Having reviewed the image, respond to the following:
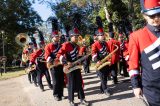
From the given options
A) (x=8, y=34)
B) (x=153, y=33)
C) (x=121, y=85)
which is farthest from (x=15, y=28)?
(x=153, y=33)

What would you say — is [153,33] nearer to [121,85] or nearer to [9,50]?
[121,85]

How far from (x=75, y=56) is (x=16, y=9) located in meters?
42.7

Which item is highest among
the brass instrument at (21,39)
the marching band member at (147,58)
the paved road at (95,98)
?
the brass instrument at (21,39)

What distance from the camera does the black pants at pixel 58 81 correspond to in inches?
508

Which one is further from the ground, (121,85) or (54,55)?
(54,55)

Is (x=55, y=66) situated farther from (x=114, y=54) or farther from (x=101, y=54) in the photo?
(x=114, y=54)

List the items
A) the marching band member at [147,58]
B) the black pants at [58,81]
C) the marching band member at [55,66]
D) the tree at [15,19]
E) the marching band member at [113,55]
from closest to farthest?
the marching band member at [147,58], the marching band member at [55,66], the black pants at [58,81], the marching band member at [113,55], the tree at [15,19]

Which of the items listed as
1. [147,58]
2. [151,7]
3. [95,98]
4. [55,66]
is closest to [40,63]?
[55,66]

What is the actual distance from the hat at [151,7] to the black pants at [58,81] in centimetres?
797

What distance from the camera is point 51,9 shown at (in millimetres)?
56406

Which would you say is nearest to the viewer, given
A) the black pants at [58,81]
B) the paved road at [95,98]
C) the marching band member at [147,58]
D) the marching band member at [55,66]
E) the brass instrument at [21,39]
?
the marching band member at [147,58]

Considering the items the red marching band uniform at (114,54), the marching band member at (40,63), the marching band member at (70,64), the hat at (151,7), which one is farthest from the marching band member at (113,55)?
the hat at (151,7)

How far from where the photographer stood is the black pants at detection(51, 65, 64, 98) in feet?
42.3

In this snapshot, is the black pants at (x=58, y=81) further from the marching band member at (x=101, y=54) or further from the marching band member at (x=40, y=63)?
the marching band member at (x=40, y=63)
